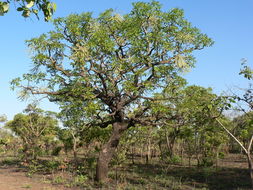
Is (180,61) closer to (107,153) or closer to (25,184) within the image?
(107,153)

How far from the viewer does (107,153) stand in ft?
44.3

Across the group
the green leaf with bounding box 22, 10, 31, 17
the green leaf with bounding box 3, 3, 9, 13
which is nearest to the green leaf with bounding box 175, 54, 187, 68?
the green leaf with bounding box 22, 10, 31, 17

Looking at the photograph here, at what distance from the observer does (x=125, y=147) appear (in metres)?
15.2

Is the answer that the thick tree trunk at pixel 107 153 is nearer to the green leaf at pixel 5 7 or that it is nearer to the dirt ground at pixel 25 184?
the dirt ground at pixel 25 184

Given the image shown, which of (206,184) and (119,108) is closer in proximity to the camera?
(119,108)

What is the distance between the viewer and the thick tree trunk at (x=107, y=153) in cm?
1322

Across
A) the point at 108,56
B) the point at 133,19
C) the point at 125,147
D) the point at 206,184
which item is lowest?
the point at 206,184

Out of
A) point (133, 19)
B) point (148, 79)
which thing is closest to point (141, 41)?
point (133, 19)

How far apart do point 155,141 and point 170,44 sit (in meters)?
19.2

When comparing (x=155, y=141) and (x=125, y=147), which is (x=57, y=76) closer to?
(x=125, y=147)

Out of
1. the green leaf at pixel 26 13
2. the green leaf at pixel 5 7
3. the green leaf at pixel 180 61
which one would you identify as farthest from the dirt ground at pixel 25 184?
the green leaf at pixel 5 7

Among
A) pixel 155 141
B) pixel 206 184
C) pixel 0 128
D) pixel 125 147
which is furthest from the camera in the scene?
pixel 0 128

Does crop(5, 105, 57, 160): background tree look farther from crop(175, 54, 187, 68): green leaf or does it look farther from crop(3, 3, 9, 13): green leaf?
crop(3, 3, 9, 13): green leaf

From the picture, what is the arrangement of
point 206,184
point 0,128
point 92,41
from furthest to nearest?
→ 1. point 0,128
2. point 206,184
3. point 92,41
